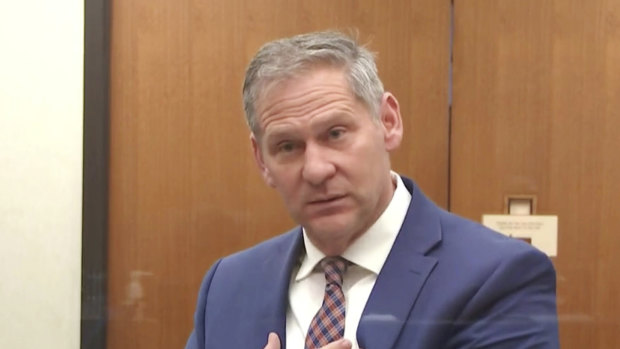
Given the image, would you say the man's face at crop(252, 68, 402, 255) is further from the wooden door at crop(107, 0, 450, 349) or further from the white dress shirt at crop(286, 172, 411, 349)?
the wooden door at crop(107, 0, 450, 349)

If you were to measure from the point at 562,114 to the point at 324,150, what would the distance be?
67 centimetres

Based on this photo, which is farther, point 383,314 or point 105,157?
point 105,157

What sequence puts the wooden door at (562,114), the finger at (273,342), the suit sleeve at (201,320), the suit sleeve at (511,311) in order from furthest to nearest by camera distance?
the wooden door at (562,114) → the suit sleeve at (201,320) → the finger at (273,342) → the suit sleeve at (511,311)

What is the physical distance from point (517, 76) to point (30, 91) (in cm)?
99

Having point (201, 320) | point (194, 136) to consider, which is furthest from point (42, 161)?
point (201, 320)

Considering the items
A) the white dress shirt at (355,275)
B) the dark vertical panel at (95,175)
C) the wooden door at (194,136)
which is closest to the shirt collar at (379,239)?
the white dress shirt at (355,275)

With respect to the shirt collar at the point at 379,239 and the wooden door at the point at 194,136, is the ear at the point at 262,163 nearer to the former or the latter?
the shirt collar at the point at 379,239

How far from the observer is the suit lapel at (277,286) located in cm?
104

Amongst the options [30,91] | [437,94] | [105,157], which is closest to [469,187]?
[437,94]

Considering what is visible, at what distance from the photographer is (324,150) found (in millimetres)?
976

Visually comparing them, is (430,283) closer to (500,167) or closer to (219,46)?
(500,167)

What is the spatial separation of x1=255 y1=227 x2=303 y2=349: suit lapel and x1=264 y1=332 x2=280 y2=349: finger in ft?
0.06

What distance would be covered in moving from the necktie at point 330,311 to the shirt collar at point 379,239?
0.02 m

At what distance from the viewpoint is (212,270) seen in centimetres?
118
